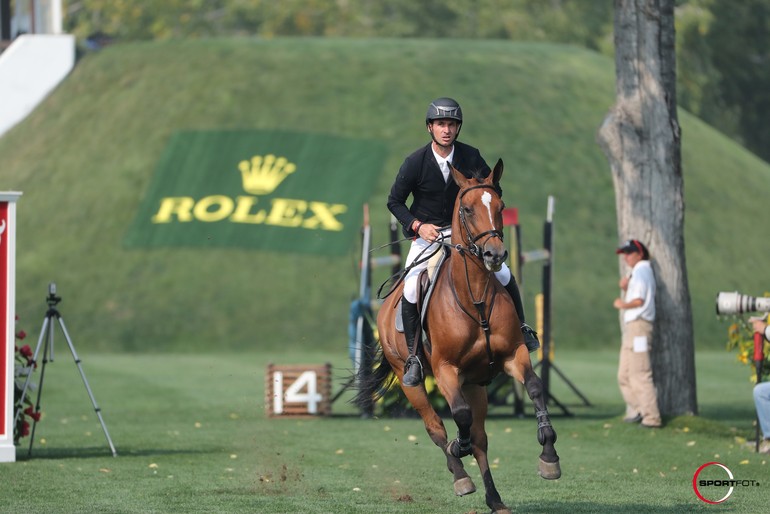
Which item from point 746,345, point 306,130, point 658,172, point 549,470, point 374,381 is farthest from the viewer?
point 306,130

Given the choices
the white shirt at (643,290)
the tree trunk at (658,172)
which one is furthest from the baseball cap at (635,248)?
the tree trunk at (658,172)

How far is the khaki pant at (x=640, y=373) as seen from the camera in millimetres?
18984

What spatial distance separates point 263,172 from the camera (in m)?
41.7

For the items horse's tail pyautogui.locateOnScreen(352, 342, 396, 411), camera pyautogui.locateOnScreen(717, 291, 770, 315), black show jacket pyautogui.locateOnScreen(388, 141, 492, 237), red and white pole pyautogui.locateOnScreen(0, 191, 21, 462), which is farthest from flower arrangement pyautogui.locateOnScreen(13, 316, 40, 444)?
camera pyautogui.locateOnScreen(717, 291, 770, 315)

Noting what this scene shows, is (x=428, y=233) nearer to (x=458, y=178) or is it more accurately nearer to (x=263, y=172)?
(x=458, y=178)

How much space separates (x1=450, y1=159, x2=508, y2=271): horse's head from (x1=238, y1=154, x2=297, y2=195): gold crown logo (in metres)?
30.0

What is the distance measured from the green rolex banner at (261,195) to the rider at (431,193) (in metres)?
27.0

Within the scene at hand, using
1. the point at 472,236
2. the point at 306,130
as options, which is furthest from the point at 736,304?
the point at 306,130

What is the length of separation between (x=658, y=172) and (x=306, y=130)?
25401mm

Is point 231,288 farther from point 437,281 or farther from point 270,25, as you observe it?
point 270,25

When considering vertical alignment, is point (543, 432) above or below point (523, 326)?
below

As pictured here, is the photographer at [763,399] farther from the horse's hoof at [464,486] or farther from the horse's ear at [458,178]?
the horse's ear at [458,178]

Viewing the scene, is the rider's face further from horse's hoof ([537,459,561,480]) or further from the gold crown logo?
the gold crown logo

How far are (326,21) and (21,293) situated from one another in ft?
133
